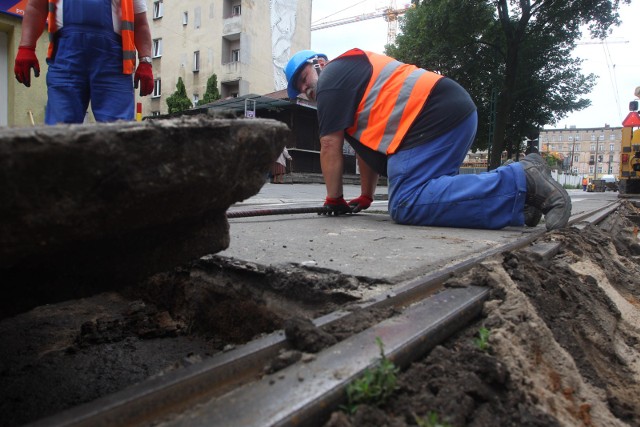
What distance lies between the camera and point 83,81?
2.84 meters

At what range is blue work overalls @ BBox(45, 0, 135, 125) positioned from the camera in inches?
108

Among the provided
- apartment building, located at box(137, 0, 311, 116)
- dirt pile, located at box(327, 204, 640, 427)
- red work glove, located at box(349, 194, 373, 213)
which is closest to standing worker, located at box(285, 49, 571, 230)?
red work glove, located at box(349, 194, 373, 213)

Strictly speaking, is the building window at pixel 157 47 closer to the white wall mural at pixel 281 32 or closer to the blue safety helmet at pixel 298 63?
the white wall mural at pixel 281 32

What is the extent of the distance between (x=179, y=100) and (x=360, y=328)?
88.3ft

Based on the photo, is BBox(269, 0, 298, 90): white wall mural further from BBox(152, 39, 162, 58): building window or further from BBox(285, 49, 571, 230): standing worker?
BBox(285, 49, 571, 230): standing worker

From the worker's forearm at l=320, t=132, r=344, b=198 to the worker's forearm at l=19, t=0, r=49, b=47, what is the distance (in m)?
1.97

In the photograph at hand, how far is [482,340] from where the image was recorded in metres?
1.08

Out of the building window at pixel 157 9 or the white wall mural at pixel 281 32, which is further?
the building window at pixel 157 9

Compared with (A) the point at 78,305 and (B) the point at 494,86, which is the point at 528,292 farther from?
(B) the point at 494,86

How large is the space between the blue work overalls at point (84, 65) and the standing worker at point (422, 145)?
4.61 feet

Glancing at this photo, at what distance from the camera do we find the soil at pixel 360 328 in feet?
2.94

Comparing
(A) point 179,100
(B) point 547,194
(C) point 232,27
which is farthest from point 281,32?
(B) point 547,194

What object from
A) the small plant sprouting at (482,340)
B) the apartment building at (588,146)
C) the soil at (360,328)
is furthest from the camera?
the apartment building at (588,146)

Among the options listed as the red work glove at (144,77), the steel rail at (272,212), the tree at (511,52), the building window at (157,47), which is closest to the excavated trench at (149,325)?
the steel rail at (272,212)
